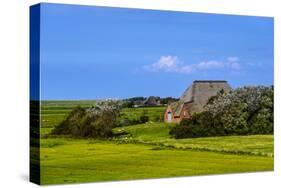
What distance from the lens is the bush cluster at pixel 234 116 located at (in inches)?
625

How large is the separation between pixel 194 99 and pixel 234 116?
1.04m

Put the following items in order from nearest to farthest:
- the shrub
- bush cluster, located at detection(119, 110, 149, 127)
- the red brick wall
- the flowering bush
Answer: the flowering bush < bush cluster, located at detection(119, 110, 149, 127) < the shrub < the red brick wall

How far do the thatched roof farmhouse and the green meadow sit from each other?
228mm

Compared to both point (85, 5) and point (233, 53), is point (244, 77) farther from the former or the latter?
point (85, 5)

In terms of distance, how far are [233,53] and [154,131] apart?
88.0 inches

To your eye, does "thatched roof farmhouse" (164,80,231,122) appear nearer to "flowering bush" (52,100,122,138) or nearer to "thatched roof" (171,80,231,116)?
"thatched roof" (171,80,231,116)

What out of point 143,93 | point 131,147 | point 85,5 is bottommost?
point 131,147

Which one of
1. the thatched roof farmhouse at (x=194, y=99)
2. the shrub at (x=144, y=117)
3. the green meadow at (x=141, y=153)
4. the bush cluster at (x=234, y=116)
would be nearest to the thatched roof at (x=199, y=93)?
the thatched roof farmhouse at (x=194, y=99)

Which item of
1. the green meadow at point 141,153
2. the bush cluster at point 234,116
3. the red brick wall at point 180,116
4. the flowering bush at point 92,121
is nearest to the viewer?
the green meadow at point 141,153

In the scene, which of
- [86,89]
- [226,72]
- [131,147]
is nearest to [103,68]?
[86,89]

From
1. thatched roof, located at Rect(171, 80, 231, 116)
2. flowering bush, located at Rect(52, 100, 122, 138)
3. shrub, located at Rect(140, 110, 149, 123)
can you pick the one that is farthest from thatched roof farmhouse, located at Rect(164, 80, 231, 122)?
flowering bush, located at Rect(52, 100, 122, 138)

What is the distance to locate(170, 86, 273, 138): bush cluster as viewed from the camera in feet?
52.1

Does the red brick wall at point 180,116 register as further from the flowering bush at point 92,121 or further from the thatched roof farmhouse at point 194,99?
the flowering bush at point 92,121

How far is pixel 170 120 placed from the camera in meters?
15.6
